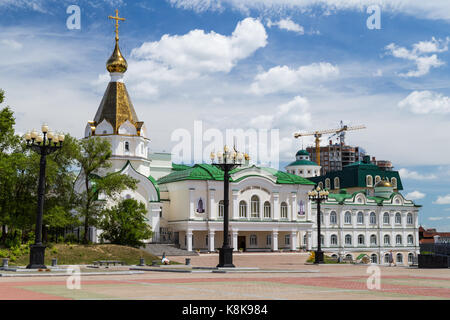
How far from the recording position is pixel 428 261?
4053 centimetres

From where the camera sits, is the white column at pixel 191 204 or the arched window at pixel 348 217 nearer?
the white column at pixel 191 204

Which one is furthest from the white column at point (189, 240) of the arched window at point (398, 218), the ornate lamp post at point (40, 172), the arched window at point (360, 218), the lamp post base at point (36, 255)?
the arched window at point (398, 218)

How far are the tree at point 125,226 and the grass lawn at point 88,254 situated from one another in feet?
10.5

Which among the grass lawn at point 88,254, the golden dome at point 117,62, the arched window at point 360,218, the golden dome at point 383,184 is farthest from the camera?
the golden dome at point 383,184

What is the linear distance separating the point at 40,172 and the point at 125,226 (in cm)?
2124

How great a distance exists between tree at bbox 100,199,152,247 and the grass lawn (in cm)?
321

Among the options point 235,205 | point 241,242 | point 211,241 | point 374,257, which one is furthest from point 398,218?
point 211,241

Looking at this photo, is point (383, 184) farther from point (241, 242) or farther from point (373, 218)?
point (241, 242)

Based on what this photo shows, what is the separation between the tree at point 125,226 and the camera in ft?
164

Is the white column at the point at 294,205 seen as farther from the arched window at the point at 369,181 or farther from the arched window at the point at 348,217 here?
the arched window at the point at 369,181

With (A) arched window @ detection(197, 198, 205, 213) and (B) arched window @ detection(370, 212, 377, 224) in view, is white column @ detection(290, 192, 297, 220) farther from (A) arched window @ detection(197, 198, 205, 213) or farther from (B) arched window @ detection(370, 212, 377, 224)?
(B) arched window @ detection(370, 212, 377, 224)

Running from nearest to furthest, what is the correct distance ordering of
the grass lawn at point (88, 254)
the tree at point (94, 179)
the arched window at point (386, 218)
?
the grass lawn at point (88, 254) → the tree at point (94, 179) → the arched window at point (386, 218)

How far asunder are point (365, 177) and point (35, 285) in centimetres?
8083

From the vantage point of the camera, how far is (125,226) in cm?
4994
